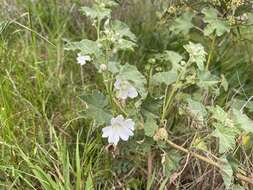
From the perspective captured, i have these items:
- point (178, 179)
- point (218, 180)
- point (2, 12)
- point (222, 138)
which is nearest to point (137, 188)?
point (178, 179)

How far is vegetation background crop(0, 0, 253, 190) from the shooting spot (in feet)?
6.95

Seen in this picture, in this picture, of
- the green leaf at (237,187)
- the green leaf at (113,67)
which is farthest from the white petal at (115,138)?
the green leaf at (237,187)

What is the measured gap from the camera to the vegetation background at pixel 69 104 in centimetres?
212

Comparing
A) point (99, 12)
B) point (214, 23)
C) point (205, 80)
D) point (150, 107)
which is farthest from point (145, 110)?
point (214, 23)

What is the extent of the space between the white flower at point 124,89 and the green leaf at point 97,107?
6 centimetres

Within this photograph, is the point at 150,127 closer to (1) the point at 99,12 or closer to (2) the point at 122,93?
(2) the point at 122,93

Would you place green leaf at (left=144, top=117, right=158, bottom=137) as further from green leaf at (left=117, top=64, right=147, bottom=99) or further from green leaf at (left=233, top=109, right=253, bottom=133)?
green leaf at (left=233, top=109, right=253, bottom=133)

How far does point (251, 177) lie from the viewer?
209cm

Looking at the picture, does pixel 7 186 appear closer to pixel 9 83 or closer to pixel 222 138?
pixel 9 83

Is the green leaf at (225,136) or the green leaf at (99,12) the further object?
the green leaf at (99,12)

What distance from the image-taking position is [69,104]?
99.0 inches

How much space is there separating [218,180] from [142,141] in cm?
36

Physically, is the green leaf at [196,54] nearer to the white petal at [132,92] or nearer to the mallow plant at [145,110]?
the mallow plant at [145,110]

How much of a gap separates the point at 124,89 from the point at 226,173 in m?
0.45
